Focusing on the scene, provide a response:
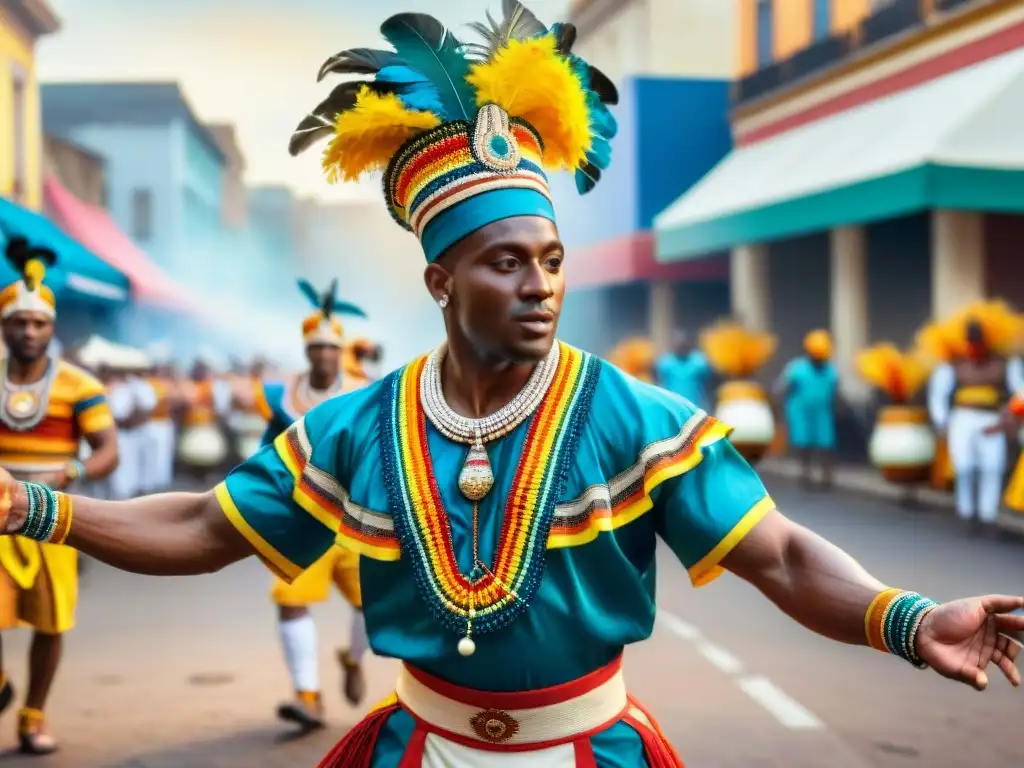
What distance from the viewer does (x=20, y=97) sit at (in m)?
23.5

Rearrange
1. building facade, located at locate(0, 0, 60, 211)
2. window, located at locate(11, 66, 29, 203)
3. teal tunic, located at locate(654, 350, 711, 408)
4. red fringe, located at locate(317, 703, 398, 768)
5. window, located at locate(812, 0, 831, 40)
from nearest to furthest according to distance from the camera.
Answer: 1. red fringe, located at locate(317, 703, 398, 768)
2. teal tunic, located at locate(654, 350, 711, 408)
3. building facade, located at locate(0, 0, 60, 211)
4. window, located at locate(812, 0, 831, 40)
5. window, located at locate(11, 66, 29, 203)

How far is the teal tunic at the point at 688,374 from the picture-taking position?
62.6ft

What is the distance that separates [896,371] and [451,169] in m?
12.9

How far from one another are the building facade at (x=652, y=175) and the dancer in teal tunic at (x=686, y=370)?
7066 mm

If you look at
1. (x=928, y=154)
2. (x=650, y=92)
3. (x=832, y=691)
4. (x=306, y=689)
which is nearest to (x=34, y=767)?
(x=306, y=689)

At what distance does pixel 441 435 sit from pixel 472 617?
40 cm

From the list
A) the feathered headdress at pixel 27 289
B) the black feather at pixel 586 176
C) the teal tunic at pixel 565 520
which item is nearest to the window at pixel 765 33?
the feathered headdress at pixel 27 289

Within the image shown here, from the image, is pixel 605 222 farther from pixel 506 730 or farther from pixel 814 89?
pixel 506 730

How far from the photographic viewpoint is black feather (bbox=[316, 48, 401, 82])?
2.99 metres

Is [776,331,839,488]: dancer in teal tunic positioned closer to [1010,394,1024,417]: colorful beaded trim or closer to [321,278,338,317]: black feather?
[1010,394,1024,417]: colorful beaded trim

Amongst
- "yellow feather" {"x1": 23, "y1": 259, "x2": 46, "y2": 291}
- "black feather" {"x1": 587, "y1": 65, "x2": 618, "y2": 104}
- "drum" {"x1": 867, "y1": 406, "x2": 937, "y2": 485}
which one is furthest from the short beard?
"drum" {"x1": 867, "y1": 406, "x2": 937, "y2": 485}

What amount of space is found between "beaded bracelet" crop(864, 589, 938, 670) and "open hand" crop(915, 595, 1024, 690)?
0.02 metres

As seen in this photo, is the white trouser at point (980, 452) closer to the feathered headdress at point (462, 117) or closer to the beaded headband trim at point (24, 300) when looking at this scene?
the beaded headband trim at point (24, 300)

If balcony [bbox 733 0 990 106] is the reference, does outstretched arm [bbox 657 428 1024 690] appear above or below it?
below
